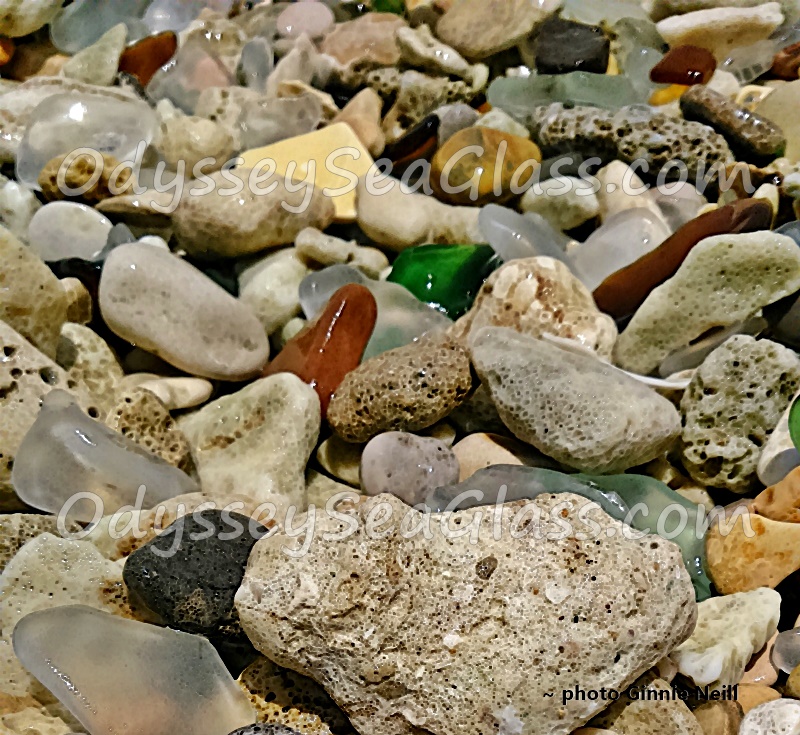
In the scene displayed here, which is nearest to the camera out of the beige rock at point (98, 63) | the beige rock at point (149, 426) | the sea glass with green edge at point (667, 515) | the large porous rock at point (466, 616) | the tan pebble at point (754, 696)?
the large porous rock at point (466, 616)

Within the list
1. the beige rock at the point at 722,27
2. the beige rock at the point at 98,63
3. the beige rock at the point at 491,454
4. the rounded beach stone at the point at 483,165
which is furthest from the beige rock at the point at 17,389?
the beige rock at the point at 722,27

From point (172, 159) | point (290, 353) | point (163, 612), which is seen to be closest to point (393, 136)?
point (172, 159)

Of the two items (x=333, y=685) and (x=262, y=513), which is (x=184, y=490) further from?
(x=333, y=685)

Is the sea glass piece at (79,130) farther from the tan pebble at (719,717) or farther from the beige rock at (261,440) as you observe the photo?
the tan pebble at (719,717)

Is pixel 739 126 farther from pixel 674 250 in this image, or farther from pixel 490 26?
pixel 490 26

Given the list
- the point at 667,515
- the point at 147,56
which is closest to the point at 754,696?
the point at 667,515

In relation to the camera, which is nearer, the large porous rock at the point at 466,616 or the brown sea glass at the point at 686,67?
the large porous rock at the point at 466,616

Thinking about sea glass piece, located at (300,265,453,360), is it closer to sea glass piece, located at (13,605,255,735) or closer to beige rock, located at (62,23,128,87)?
sea glass piece, located at (13,605,255,735)
